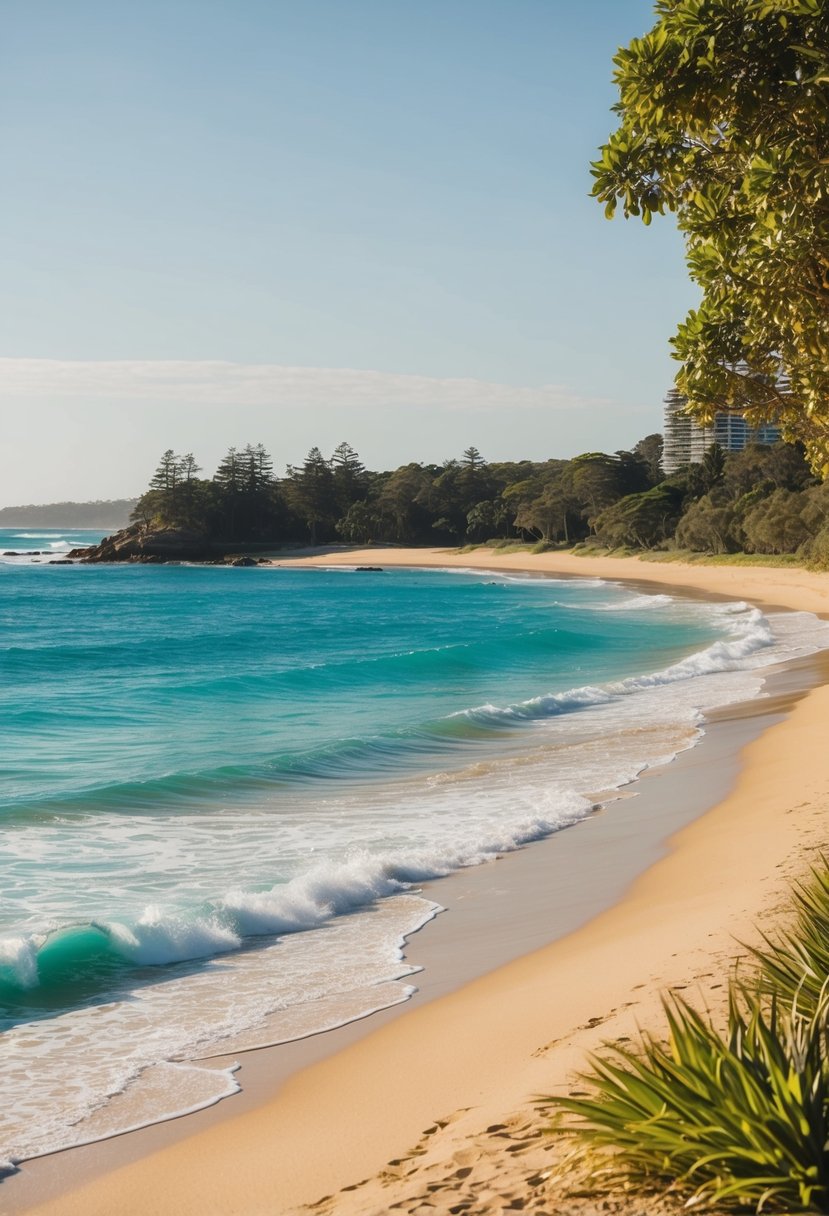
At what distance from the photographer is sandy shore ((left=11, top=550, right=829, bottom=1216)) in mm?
3848

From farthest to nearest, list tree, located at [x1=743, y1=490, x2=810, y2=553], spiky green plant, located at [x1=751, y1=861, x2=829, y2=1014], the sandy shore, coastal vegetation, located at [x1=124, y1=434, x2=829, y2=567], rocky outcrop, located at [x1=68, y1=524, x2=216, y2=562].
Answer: rocky outcrop, located at [x1=68, y1=524, x2=216, y2=562] < coastal vegetation, located at [x1=124, y1=434, x2=829, y2=567] < tree, located at [x1=743, y1=490, x2=810, y2=553] < spiky green plant, located at [x1=751, y1=861, x2=829, y2=1014] < the sandy shore

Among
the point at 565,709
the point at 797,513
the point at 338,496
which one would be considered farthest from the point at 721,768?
the point at 338,496

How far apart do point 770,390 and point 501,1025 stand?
4620 mm

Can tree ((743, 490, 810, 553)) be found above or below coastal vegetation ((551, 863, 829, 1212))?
above

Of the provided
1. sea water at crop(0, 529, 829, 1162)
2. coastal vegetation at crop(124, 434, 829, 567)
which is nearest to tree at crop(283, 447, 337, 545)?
coastal vegetation at crop(124, 434, 829, 567)

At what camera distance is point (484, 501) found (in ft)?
398

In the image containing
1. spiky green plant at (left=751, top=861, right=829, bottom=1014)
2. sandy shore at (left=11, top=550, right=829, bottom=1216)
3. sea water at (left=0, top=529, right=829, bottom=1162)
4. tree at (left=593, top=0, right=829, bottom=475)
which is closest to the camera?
sandy shore at (left=11, top=550, right=829, bottom=1216)

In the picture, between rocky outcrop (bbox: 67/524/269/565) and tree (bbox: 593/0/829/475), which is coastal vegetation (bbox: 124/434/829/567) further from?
tree (bbox: 593/0/829/475)

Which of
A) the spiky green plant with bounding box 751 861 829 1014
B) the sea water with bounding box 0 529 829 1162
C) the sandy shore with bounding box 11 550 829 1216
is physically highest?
the spiky green plant with bounding box 751 861 829 1014

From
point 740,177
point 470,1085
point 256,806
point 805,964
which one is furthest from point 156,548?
point 805,964

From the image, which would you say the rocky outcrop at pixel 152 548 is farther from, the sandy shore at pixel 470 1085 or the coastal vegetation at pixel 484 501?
the sandy shore at pixel 470 1085

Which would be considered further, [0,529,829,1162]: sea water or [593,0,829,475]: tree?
[0,529,829,1162]: sea water

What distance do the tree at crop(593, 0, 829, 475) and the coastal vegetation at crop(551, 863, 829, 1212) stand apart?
4.25 m

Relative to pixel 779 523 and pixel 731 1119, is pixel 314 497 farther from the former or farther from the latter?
pixel 731 1119
